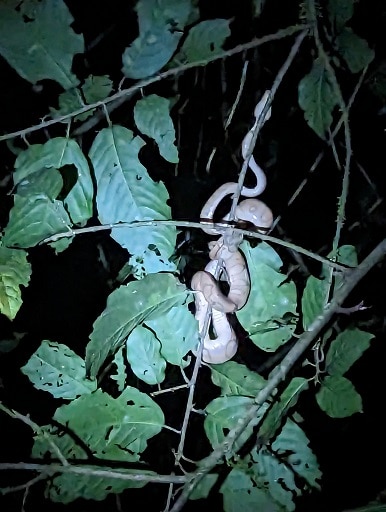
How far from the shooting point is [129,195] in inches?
43.4

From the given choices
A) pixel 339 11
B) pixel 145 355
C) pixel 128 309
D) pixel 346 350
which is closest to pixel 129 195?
pixel 128 309

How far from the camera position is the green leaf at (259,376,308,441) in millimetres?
1144

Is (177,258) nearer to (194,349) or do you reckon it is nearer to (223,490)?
(194,349)

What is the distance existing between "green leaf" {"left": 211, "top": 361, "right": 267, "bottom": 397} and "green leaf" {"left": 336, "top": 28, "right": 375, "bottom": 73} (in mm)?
794

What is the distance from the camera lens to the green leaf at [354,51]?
4.30ft

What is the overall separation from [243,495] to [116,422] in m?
0.31

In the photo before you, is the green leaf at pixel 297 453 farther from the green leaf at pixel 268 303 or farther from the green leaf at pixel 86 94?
the green leaf at pixel 86 94

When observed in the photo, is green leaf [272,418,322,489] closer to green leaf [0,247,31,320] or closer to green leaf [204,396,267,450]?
green leaf [204,396,267,450]

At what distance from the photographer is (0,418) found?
Answer: 89.0 inches

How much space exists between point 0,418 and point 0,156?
1.22 meters

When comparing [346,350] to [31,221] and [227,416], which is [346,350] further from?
[31,221]

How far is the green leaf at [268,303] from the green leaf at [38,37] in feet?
1.91

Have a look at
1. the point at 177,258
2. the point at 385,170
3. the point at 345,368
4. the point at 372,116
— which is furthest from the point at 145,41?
the point at 385,170

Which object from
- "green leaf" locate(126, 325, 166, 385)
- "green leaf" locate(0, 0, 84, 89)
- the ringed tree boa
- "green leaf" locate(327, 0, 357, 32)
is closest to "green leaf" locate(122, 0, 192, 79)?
"green leaf" locate(0, 0, 84, 89)
